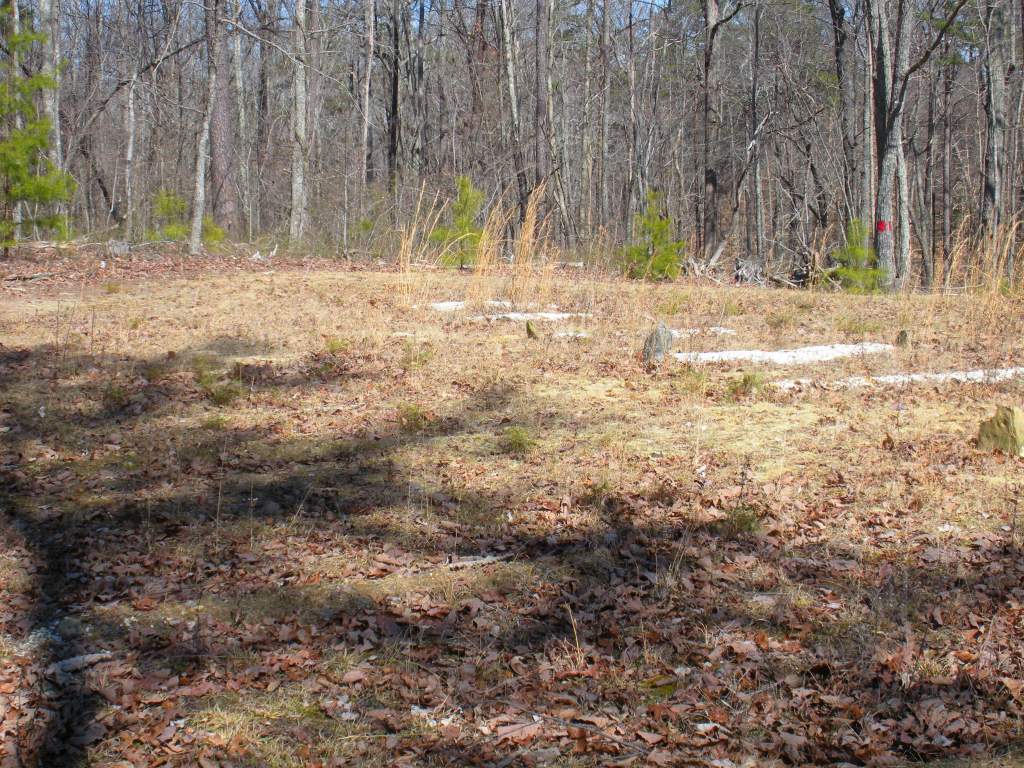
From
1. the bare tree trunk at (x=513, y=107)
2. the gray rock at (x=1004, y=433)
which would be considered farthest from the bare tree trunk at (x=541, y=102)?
the gray rock at (x=1004, y=433)

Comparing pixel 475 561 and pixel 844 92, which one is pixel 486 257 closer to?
pixel 475 561

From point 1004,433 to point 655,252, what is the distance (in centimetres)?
740

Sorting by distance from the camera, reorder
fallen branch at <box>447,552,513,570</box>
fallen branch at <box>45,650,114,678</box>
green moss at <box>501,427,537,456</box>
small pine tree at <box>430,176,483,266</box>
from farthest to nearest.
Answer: small pine tree at <box>430,176,483,266</box> → green moss at <box>501,427,537,456</box> → fallen branch at <box>447,552,513,570</box> → fallen branch at <box>45,650,114,678</box>

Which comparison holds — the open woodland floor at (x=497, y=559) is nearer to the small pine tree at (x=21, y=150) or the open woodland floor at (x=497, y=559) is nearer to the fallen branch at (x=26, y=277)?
the fallen branch at (x=26, y=277)

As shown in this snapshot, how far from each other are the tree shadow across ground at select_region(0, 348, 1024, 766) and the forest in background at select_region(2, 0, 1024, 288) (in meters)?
7.88

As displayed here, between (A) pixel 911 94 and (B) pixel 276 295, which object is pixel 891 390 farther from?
(A) pixel 911 94

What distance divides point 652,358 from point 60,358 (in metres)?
4.59

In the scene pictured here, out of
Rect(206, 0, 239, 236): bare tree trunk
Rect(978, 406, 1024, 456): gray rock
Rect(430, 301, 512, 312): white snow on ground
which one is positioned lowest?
Rect(978, 406, 1024, 456): gray rock

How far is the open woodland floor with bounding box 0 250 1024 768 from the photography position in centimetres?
274

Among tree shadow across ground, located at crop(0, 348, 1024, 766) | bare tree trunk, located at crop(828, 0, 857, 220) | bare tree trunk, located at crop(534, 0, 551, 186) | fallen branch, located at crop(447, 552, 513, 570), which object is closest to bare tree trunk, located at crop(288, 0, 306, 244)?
bare tree trunk, located at crop(534, 0, 551, 186)

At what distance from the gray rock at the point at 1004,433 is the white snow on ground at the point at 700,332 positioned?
3257 mm

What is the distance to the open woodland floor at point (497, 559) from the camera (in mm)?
2740

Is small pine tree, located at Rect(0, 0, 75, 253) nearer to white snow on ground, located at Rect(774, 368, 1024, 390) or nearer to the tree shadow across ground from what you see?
the tree shadow across ground

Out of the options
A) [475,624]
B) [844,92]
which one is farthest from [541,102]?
[475,624]
